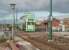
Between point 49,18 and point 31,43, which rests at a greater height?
point 49,18

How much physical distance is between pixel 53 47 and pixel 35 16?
56 cm

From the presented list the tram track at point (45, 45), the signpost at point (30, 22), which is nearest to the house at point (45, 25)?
the signpost at point (30, 22)

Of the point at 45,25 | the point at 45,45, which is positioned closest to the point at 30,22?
the point at 45,25

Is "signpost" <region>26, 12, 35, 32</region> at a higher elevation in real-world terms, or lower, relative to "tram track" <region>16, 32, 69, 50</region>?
higher

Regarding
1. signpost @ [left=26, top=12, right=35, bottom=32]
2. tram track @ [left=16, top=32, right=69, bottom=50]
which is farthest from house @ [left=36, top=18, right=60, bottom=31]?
tram track @ [left=16, top=32, right=69, bottom=50]

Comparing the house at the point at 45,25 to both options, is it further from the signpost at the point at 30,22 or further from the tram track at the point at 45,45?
the tram track at the point at 45,45

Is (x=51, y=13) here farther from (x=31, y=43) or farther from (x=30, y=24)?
(x=31, y=43)

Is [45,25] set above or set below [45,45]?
above

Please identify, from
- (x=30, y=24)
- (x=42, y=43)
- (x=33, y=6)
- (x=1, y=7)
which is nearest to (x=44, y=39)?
(x=42, y=43)

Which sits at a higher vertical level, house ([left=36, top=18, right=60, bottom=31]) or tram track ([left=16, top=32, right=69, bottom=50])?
house ([left=36, top=18, right=60, bottom=31])

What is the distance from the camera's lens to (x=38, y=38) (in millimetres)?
2982

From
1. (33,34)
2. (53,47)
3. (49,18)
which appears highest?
(49,18)

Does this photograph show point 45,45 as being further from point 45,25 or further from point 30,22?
point 30,22

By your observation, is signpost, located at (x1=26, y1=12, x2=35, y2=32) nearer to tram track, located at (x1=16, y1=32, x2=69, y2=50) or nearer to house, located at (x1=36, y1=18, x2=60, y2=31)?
house, located at (x1=36, y1=18, x2=60, y2=31)
